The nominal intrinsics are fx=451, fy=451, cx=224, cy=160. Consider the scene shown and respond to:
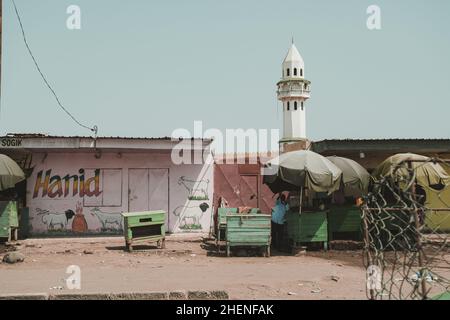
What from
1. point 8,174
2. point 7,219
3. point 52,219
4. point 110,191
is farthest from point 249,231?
point 52,219

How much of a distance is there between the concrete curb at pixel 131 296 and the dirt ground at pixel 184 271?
61 centimetres

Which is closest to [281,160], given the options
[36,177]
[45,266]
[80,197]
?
[45,266]

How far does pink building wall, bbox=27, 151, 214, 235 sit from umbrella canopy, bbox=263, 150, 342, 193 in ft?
16.6

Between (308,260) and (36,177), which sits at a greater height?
(36,177)

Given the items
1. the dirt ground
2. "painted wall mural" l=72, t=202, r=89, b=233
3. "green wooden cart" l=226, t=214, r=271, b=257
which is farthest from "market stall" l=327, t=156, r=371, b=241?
"painted wall mural" l=72, t=202, r=89, b=233

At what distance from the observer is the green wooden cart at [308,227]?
1327cm

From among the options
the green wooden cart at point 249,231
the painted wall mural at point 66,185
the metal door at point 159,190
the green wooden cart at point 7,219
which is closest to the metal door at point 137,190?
the metal door at point 159,190

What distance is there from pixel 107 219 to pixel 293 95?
155ft

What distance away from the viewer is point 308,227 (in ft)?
43.8

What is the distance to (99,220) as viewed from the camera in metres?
17.2

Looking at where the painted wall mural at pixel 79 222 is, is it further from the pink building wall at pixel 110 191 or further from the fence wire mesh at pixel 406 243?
the fence wire mesh at pixel 406 243

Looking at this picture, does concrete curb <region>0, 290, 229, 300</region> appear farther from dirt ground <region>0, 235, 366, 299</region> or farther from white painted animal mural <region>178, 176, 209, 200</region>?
white painted animal mural <region>178, 176, 209, 200</region>
